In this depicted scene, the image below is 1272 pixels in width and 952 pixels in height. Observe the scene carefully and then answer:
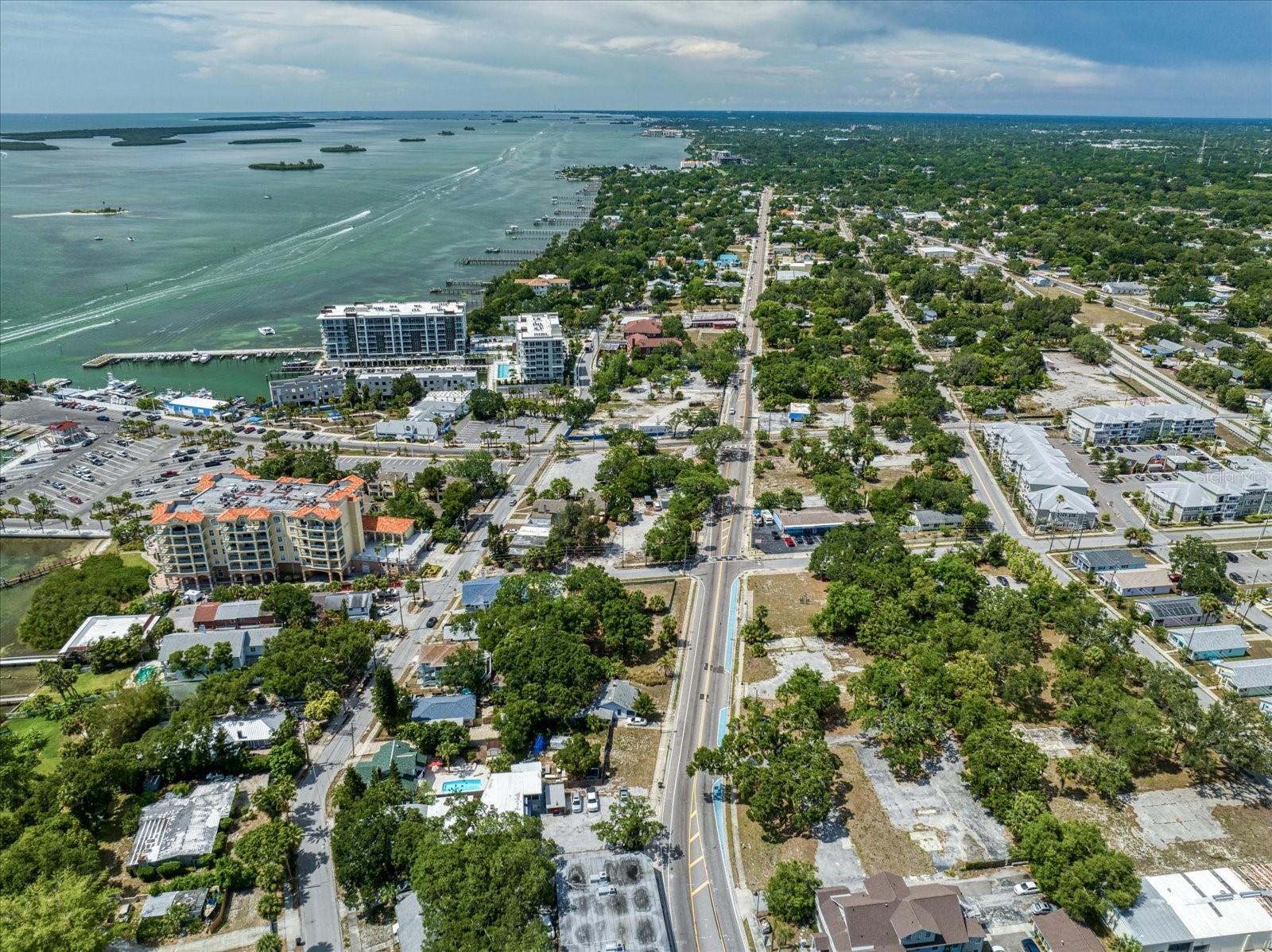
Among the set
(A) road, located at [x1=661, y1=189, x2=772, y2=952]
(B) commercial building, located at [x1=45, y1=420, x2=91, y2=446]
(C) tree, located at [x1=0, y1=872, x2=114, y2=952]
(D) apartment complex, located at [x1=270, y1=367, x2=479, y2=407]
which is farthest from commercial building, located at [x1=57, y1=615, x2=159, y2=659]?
(D) apartment complex, located at [x1=270, y1=367, x2=479, y2=407]

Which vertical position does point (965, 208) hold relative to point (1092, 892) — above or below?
above

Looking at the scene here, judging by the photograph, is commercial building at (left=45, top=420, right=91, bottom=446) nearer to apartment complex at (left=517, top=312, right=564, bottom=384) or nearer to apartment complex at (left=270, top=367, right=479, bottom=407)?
apartment complex at (left=270, top=367, right=479, bottom=407)

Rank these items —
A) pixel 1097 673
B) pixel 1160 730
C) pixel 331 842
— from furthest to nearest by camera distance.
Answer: pixel 1097 673
pixel 1160 730
pixel 331 842

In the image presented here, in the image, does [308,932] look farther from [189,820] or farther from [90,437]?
[90,437]

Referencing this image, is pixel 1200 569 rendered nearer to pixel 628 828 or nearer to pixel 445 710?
pixel 628 828

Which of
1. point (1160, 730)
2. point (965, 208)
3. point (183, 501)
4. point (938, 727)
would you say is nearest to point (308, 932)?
point (938, 727)

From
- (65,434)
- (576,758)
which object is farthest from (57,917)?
(65,434)
